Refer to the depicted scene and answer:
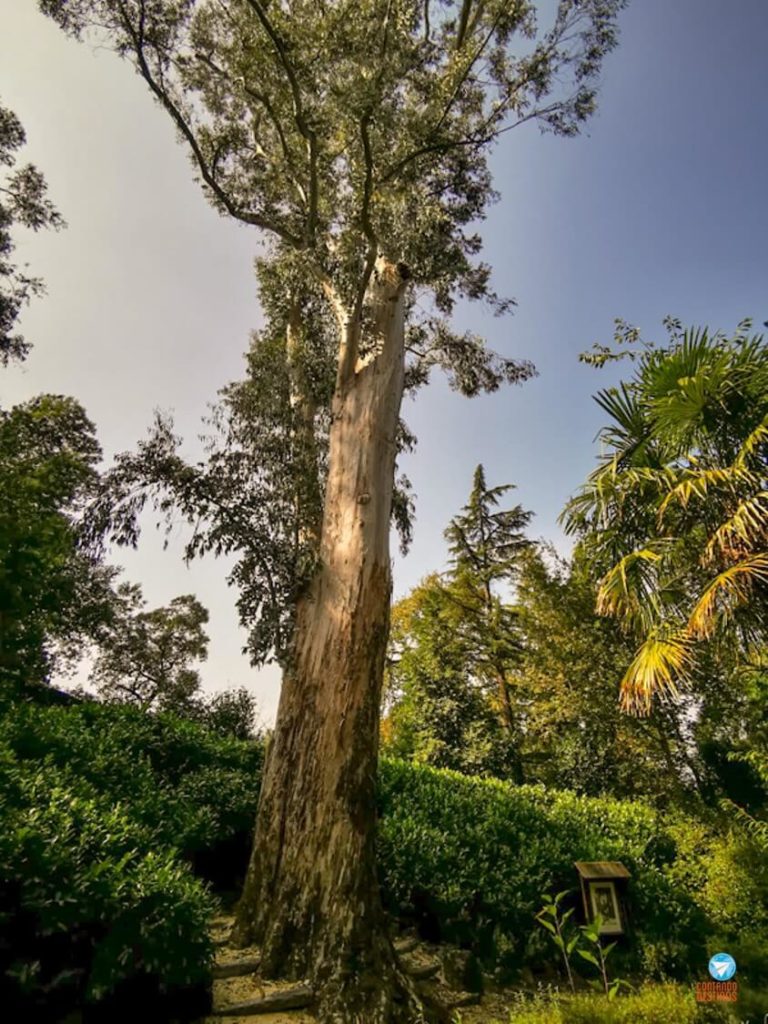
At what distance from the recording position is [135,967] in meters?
2.81

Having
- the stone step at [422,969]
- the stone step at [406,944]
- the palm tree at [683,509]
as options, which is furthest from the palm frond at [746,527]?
the stone step at [406,944]

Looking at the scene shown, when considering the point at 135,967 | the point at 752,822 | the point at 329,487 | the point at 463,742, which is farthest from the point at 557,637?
the point at 135,967

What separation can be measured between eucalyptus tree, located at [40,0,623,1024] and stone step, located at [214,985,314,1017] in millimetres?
102

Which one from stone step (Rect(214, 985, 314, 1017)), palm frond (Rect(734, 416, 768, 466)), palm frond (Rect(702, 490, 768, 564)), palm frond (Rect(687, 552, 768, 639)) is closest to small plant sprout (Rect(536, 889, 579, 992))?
stone step (Rect(214, 985, 314, 1017))

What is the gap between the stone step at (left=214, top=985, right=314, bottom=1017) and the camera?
10.8 ft

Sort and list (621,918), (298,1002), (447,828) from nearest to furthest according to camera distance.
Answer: (298,1002) → (621,918) → (447,828)

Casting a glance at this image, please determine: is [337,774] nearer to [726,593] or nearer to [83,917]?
[83,917]

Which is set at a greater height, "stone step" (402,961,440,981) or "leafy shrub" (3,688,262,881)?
"leafy shrub" (3,688,262,881)

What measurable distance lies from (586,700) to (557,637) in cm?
135

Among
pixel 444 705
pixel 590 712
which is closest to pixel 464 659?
pixel 444 705

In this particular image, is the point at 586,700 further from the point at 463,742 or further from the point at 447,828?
the point at 447,828

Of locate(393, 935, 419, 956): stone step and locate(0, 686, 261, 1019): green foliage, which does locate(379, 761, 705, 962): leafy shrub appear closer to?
locate(393, 935, 419, 956): stone step

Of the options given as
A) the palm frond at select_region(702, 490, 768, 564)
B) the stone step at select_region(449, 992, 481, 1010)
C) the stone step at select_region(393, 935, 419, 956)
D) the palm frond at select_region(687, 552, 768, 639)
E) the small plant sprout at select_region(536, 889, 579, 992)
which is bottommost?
the stone step at select_region(449, 992, 481, 1010)

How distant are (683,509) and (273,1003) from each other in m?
5.37
